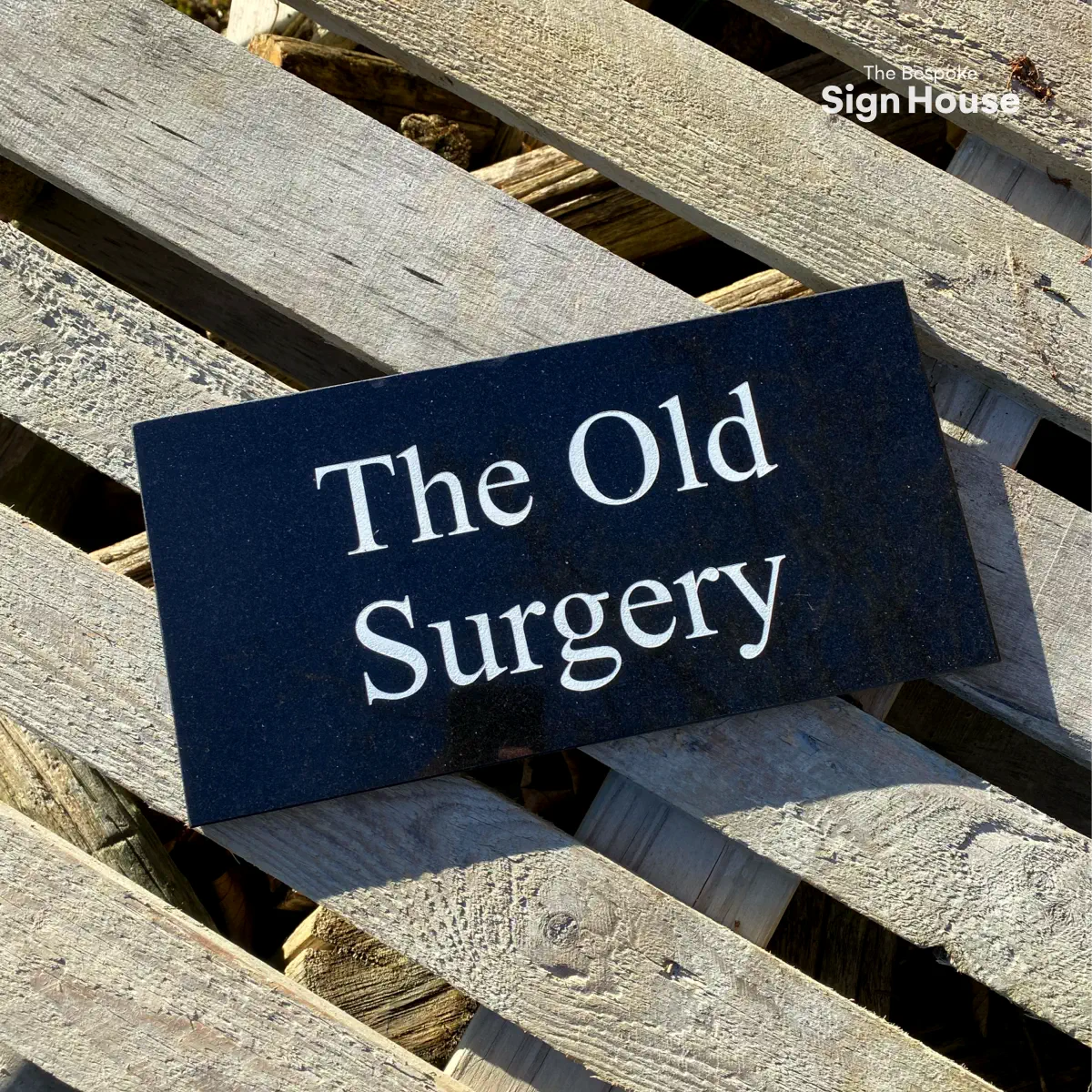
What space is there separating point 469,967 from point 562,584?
488 millimetres

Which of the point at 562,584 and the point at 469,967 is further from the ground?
the point at 562,584

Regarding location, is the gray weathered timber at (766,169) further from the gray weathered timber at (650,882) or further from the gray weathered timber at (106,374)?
the gray weathered timber at (650,882)

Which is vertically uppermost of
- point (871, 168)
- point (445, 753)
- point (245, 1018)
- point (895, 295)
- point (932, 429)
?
point (871, 168)

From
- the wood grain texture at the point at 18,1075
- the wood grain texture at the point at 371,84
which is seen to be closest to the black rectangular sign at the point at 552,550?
the wood grain texture at the point at 18,1075

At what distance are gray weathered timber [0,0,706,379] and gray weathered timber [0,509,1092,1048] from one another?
1.45 ft

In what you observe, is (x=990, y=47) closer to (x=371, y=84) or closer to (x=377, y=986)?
(x=371, y=84)

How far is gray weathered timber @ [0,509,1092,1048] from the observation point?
1.15 metres

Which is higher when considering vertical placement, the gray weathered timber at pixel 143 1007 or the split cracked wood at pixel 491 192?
the split cracked wood at pixel 491 192

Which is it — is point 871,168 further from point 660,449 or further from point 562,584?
point 562,584

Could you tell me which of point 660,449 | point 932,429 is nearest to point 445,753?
point 660,449

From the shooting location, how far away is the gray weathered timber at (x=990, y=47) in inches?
47.4

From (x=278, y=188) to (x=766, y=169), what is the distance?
24.8 inches

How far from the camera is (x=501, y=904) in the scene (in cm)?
116

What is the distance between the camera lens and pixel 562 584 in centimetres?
115
